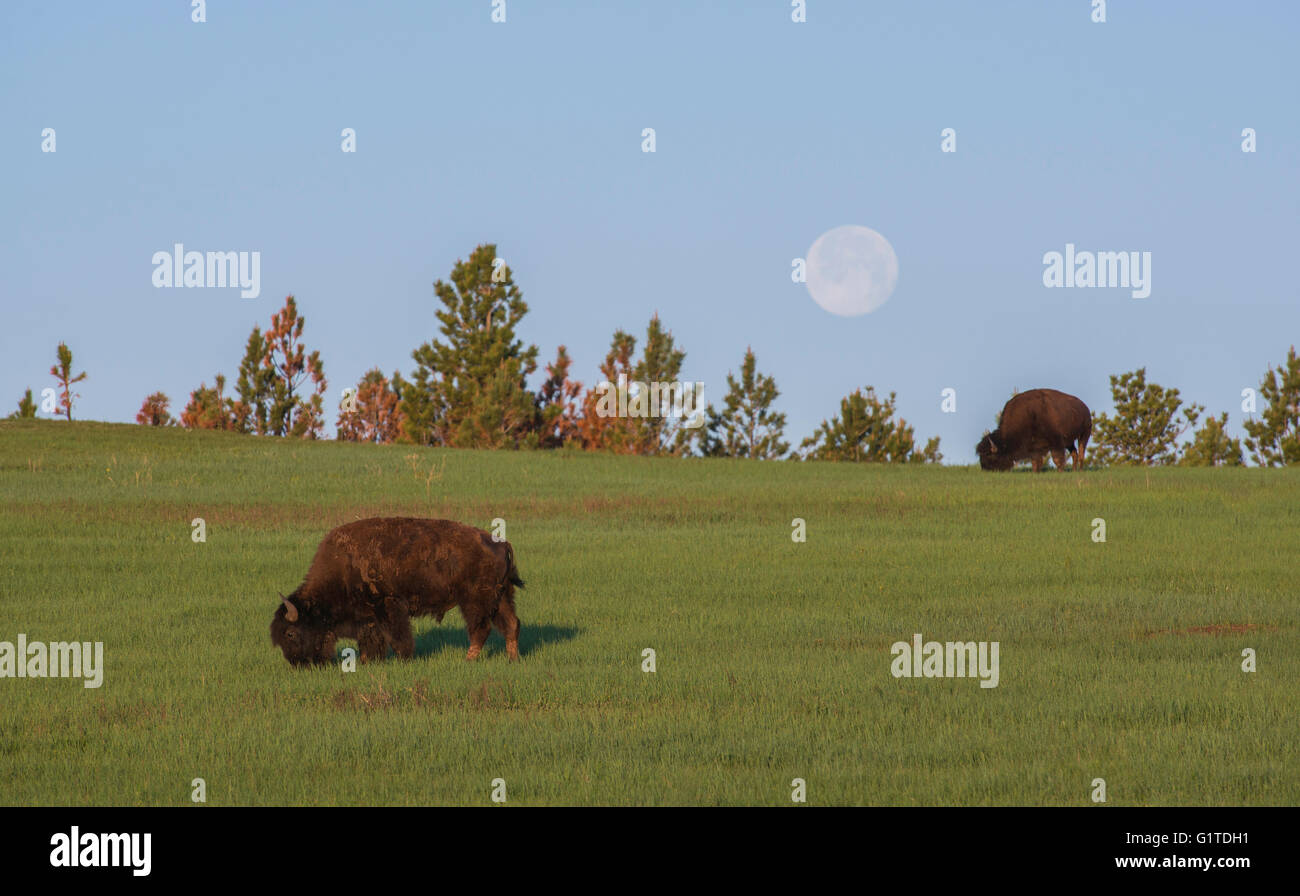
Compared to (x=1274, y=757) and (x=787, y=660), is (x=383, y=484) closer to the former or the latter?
(x=787, y=660)

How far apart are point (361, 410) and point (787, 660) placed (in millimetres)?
87976

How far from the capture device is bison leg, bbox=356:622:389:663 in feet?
54.2

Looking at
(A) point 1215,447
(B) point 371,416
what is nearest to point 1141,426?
(A) point 1215,447

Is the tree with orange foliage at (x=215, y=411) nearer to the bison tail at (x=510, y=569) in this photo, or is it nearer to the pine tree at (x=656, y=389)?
the pine tree at (x=656, y=389)

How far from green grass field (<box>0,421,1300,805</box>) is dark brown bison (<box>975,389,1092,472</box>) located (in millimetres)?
7219

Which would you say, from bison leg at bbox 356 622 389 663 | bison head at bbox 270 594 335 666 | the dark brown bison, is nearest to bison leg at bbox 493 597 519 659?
bison leg at bbox 356 622 389 663

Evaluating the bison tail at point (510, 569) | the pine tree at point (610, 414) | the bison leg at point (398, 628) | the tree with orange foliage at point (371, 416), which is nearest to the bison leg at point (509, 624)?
the bison tail at point (510, 569)

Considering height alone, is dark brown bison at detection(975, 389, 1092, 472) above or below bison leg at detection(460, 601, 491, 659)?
above

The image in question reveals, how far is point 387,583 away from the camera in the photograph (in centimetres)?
1617

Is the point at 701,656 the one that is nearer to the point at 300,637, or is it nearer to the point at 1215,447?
the point at 300,637

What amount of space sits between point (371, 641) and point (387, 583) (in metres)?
0.95

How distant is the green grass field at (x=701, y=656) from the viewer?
37.2 feet

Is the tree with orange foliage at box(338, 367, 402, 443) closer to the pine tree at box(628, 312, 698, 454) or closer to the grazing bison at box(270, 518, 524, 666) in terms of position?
the pine tree at box(628, 312, 698, 454)
